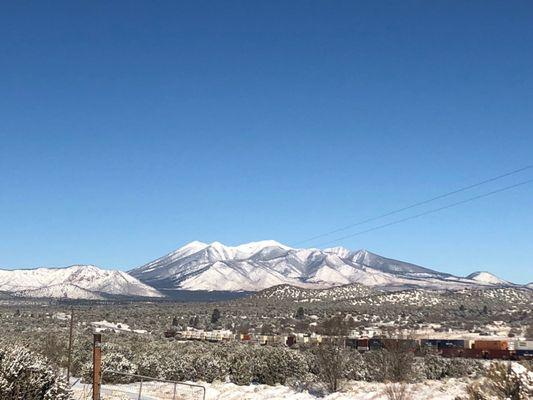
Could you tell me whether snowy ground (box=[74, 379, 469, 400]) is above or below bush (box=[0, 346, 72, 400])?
below

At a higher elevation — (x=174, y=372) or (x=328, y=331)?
(x=328, y=331)

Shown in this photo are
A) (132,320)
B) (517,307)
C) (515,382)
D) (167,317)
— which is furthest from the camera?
(517,307)

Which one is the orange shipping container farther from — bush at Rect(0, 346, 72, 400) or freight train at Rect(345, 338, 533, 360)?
bush at Rect(0, 346, 72, 400)

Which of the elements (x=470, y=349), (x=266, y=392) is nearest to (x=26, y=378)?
(x=266, y=392)

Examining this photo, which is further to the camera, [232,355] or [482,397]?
[232,355]

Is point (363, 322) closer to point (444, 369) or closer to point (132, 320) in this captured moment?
point (132, 320)

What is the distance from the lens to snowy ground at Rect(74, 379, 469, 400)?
30000 mm

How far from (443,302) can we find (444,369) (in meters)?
A: 126

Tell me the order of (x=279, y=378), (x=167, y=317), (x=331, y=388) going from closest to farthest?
(x=331, y=388)
(x=279, y=378)
(x=167, y=317)

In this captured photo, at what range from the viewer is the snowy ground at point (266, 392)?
98.4ft

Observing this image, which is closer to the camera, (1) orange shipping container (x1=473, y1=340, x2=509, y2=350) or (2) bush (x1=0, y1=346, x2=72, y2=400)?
(2) bush (x1=0, y1=346, x2=72, y2=400)

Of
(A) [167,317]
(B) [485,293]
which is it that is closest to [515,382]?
(A) [167,317]

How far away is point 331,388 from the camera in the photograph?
1355 inches

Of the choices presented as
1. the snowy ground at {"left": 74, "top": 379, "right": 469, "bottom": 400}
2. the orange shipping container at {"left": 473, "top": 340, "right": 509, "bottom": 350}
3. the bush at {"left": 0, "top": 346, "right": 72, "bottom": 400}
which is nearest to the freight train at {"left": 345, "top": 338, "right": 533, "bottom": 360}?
the orange shipping container at {"left": 473, "top": 340, "right": 509, "bottom": 350}
